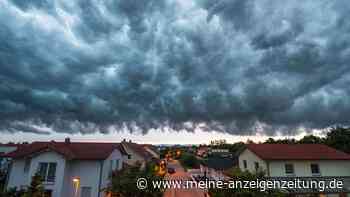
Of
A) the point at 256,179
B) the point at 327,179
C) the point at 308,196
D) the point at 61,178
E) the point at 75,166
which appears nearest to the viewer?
the point at 256,179

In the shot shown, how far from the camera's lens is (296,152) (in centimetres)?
2303

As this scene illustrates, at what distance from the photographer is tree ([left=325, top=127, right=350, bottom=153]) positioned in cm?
3219

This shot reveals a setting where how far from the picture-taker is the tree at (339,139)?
32.2 metres

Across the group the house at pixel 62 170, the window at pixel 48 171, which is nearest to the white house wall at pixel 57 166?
the house at pixel 62 170

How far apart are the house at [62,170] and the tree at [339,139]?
37.9 meters

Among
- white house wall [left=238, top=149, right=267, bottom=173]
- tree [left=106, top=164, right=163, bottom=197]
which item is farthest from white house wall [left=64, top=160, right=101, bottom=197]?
white house wall [left=238, top=149, right=267, bottom=173]

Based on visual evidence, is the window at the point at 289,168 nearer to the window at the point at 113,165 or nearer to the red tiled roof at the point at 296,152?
the red tiled roof at the point at 296,152

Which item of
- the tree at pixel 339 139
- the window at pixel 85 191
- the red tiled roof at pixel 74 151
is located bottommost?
the window at pixel 85 191

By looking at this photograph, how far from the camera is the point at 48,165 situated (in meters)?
20.3

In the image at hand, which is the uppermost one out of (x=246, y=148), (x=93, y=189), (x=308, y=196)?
(x=246, y=148)

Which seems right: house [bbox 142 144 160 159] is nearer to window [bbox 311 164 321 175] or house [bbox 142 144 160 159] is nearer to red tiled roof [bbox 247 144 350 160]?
red tiled roof [bbox 247 144 350 160]

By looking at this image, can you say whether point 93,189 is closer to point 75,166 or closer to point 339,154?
point 75,166

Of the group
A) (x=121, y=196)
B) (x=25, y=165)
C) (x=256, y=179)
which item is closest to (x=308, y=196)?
(x=256, y=179)

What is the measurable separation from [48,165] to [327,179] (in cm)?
2644
